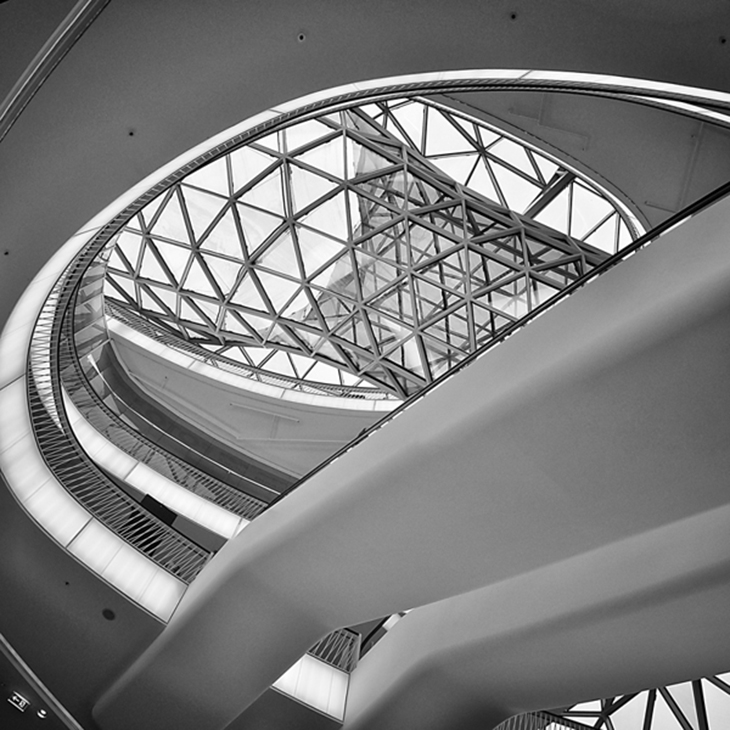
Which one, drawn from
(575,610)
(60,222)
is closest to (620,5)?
(60,222)

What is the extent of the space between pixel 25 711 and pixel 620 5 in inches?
477

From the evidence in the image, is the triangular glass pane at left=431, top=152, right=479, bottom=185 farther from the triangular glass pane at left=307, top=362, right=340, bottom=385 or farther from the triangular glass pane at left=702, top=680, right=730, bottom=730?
the triangular glass pane at left=702, top=680, right=730, bottom=730

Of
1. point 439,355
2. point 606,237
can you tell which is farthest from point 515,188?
point 439,355

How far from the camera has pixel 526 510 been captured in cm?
783

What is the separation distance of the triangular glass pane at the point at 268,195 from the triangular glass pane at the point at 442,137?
17.7ft

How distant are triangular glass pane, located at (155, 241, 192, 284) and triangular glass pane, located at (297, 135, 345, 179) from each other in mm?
6363

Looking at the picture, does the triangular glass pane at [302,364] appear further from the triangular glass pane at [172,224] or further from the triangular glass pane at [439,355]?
the triangular glass pane at [172,224]

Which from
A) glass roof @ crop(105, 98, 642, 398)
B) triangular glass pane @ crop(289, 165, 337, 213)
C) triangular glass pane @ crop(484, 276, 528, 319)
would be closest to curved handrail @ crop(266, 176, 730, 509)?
glass roof @ crop(105, 98, 642, 398)

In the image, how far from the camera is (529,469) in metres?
7.34

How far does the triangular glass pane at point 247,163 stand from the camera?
22.0 m

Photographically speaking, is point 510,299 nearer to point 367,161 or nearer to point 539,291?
point 539,291

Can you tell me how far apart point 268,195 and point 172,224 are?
409 cm

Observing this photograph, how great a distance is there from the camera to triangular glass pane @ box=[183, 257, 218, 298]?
85.8 feet

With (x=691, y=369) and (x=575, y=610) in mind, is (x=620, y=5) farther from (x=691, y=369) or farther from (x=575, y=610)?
(x=575, y=610)
